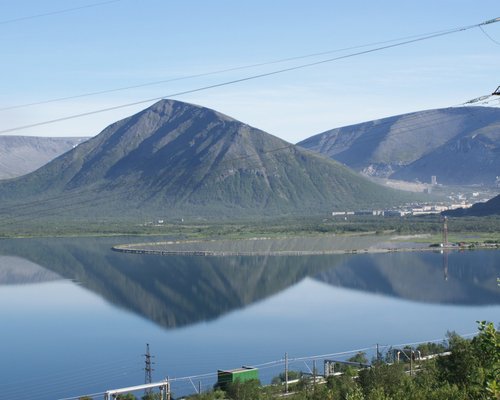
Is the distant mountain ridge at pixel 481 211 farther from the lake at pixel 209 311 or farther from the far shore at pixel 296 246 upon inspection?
the lake at pixel 209 311

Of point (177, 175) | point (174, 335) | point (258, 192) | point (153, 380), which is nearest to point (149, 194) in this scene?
point (177, 175)

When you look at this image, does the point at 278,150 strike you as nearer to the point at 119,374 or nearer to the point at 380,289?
the point at 380,289

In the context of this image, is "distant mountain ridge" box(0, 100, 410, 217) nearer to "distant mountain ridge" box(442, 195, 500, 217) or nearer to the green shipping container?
"distant mountain ridge" box(442, 195, 500, 217)

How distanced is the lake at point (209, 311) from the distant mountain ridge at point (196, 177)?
72896 mm

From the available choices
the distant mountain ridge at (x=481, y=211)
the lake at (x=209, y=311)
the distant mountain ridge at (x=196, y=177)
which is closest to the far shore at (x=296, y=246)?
the lake at (x=209, y=311)

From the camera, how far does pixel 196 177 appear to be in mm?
148000

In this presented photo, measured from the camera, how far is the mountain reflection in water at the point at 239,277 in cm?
4369

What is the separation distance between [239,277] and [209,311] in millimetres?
11623

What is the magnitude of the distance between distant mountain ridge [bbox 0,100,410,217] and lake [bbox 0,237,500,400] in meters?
72.9

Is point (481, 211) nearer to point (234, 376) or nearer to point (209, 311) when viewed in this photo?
point (209, 311)

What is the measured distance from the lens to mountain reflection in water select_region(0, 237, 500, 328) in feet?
143

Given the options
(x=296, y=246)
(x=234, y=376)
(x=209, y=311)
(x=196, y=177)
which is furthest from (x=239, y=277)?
(x=196, y=177)

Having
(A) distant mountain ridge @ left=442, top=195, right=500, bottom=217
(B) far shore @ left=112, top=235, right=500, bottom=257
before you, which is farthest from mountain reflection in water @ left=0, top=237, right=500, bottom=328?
(A) distant mountain ridge @ left=442, top=195, right=500, bottom=217

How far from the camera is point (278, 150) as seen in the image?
158 meters
